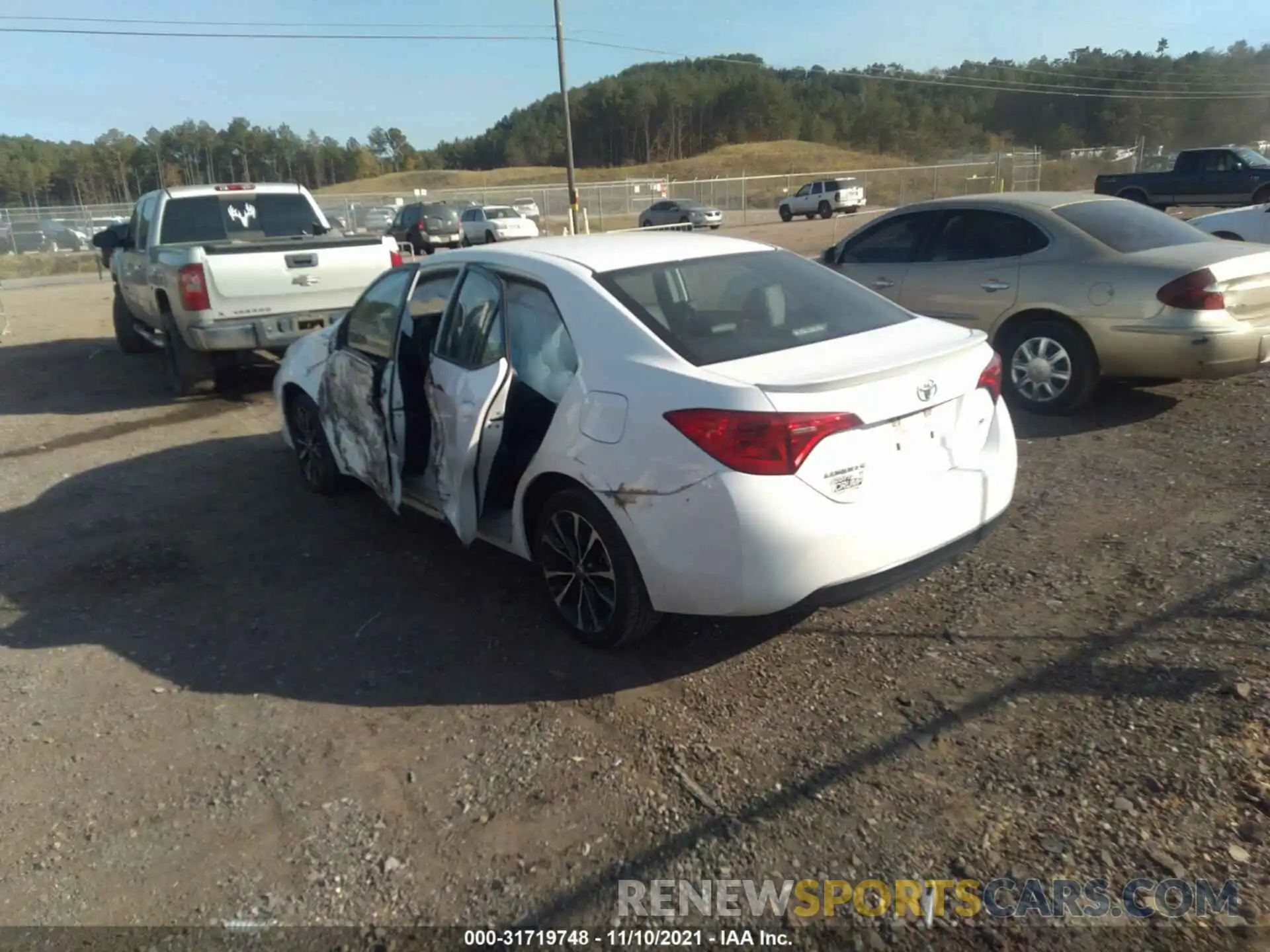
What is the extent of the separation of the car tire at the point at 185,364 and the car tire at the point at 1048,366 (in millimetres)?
7058

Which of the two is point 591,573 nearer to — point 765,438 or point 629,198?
point 765,438

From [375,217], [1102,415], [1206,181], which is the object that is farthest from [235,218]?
[375,217]

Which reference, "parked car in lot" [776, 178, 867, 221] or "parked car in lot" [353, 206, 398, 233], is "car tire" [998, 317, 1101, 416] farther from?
"parked car in lot" [776, 178, 867, 221]

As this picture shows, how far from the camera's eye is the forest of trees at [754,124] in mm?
89625

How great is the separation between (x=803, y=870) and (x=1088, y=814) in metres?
0.88

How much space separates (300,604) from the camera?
15.5 ft

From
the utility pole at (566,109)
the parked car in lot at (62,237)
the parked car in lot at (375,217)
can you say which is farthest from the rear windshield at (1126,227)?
the parked car in lot at (62,237)

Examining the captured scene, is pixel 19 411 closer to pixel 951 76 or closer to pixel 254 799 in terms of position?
pixel 254 799

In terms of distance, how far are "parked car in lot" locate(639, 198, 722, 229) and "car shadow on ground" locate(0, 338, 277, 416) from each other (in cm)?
2889

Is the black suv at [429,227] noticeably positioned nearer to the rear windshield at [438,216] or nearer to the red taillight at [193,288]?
the rear windshield at [438,216]

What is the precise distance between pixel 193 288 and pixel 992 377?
718 cm

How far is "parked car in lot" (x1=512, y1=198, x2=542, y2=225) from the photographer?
149 feet

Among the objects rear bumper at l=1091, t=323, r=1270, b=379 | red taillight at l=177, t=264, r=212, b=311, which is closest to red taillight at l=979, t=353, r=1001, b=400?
rear bumper at l=1091, t=323, r=1270, b=379

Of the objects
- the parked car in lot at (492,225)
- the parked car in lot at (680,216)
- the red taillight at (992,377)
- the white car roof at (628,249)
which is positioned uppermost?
the white car roof at (628,249)
